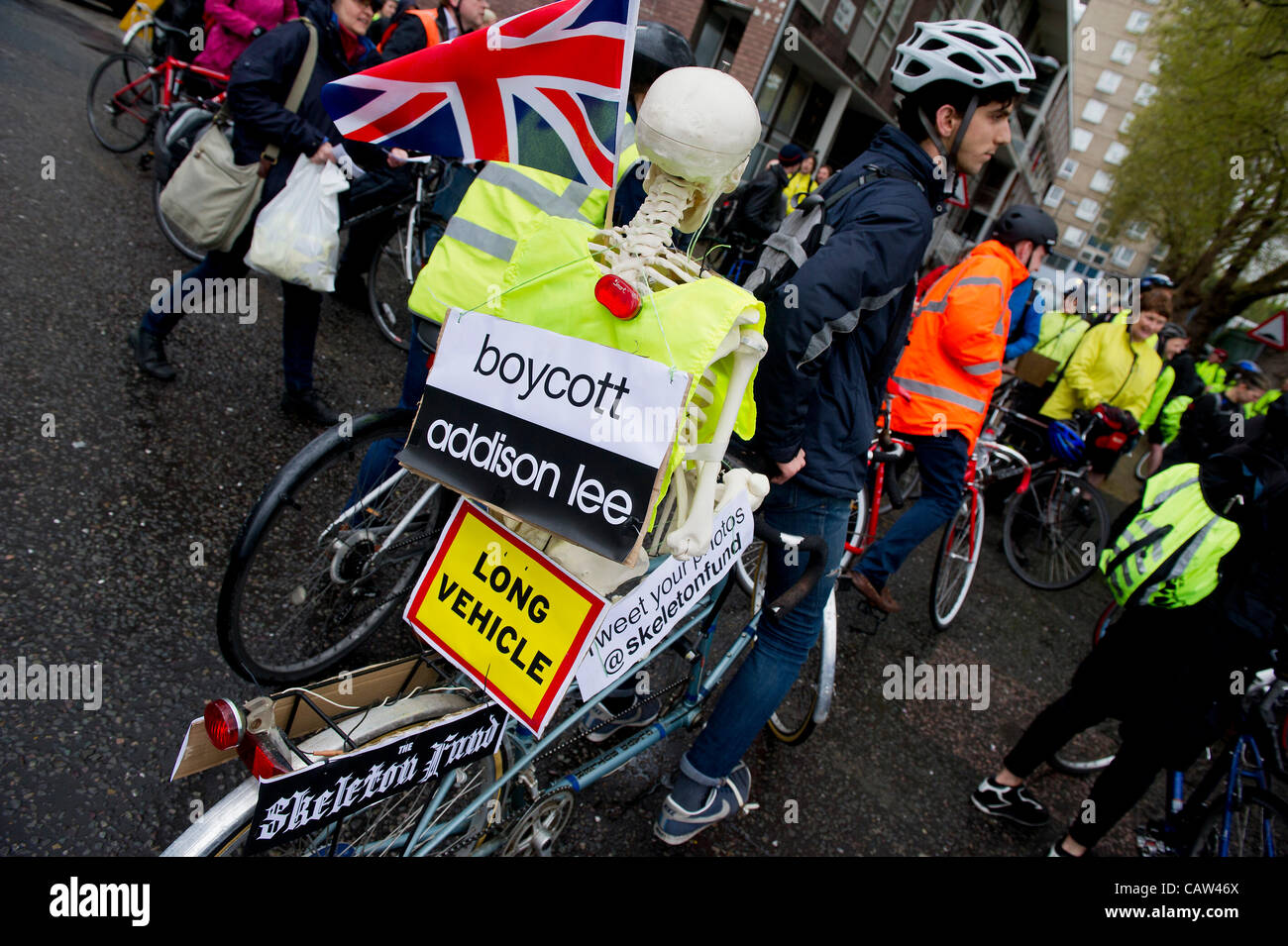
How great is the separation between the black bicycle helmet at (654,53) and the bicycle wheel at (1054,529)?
4597 mm

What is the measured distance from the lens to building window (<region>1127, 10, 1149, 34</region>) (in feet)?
183

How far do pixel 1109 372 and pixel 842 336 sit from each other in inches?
212

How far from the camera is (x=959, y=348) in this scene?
372 cm

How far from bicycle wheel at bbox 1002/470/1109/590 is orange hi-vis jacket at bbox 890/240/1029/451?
92.7 inches

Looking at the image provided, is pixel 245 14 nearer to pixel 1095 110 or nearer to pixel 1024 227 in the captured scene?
pixel 1024 227

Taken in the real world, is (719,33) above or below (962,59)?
above

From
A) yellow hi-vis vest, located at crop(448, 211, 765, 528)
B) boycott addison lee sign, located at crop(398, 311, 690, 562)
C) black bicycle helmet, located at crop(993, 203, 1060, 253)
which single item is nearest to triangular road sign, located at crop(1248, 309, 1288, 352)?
black bicycle helmet, located at crop(993, 203, 1060, 253)

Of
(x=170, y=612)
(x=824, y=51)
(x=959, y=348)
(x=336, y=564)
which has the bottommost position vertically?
(x=170, y=612)

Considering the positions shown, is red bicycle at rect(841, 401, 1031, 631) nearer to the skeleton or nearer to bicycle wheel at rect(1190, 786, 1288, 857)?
bicycle wheel at rect(1190, 786, 1288, 857)

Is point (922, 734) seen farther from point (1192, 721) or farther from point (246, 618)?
point (246, 618)

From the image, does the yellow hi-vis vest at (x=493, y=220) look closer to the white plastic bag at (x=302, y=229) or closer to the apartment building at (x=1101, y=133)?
the white plastic bag at (x=302, y=229)

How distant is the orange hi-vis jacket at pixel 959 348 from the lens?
145 inches

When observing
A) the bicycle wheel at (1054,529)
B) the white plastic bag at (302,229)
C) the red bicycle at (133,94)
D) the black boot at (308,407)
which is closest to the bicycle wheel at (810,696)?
the white plastic bag at (302,229)

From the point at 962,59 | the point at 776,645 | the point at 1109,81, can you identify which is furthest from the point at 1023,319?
the point at 1109,81
